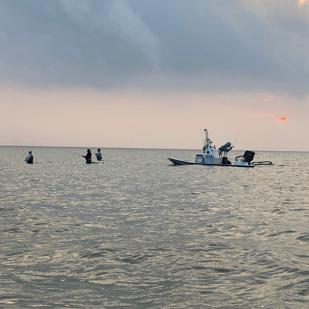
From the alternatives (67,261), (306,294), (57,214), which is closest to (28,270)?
(67,261)

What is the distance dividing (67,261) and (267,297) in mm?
4786

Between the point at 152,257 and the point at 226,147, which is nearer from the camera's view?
the point at 152,257

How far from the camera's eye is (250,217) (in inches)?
594

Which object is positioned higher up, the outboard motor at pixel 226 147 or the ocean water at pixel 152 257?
the outboard motor at pixel 226 147

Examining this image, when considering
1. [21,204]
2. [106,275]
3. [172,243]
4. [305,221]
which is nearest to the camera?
[106,275]

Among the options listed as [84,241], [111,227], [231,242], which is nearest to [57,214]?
[111,227]

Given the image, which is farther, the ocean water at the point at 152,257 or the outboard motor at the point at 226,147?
the outboard motor at the point at 226,147

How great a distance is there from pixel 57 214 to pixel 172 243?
22.4 feet

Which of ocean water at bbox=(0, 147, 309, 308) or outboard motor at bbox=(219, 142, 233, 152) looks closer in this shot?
ocean water at bbox=(0, 147, 309, 308)

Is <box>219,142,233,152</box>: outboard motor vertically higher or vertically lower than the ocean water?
higher

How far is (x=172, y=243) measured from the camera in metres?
10.3

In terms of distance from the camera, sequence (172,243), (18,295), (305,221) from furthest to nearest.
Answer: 1. (305,221)
2. (172,243)
3. (18,295)

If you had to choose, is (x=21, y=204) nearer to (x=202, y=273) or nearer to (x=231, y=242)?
(x=231, y=242)

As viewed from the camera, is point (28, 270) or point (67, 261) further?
point (67, 261)
